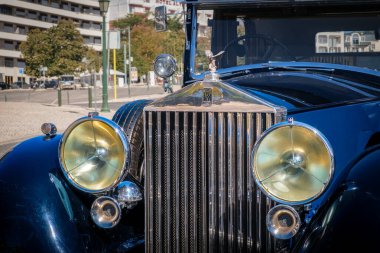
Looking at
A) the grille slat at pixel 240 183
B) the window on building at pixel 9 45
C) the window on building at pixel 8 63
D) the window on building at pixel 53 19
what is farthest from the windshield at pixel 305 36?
the window on building at pixel 8 63

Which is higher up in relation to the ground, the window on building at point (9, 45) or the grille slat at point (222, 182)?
the window on building at point (9, 45)

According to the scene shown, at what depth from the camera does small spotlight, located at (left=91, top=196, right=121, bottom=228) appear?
3.38 m

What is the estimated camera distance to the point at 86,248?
11.0ft

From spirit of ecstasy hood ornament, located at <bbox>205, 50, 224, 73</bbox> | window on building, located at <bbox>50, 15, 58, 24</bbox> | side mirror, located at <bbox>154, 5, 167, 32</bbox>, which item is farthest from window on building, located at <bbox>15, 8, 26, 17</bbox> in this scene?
spirit of ecstasy hood ornament, located at <bbox>205, 50, 224, 73</bbox>

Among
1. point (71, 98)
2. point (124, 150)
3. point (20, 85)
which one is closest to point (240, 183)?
point (124, 150)

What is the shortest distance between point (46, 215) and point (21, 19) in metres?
79.5

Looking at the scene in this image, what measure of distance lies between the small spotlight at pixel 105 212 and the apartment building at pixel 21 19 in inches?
A: 2946

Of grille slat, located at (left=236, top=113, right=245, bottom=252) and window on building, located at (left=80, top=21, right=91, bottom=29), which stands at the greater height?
window on building, located at (left=80, top=21, right=91, bottom=29)

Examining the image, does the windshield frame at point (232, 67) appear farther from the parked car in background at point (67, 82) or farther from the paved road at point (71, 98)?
the parked car in background at point (67, 82)

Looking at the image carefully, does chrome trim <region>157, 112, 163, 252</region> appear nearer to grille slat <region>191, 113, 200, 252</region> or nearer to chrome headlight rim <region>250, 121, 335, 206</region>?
grille slat <region>191, 113, 200, 252</region>

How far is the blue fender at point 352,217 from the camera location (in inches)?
92.4

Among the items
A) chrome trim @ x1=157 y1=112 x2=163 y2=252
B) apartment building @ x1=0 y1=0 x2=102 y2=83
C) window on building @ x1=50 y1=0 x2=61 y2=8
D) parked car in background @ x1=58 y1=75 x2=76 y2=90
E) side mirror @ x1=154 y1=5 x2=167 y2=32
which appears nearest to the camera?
chrome trim @ x1=157 y1=112 x2=163 y2=252

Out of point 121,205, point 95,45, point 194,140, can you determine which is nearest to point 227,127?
point 194,140

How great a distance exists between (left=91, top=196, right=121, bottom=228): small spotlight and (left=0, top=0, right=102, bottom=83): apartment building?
2946 inches
